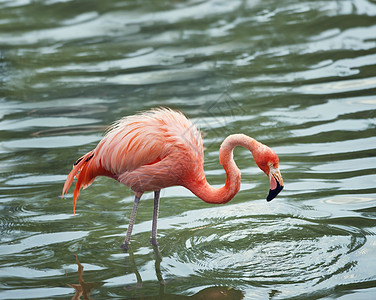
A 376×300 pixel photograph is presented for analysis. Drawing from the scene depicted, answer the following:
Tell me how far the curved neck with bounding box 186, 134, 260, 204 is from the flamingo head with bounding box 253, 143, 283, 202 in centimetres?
8

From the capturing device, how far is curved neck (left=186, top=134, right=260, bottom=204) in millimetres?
4898

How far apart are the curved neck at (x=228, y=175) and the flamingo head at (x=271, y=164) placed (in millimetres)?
82

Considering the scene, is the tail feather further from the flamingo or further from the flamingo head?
the flamingo head

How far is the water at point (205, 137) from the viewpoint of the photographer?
15.5ft

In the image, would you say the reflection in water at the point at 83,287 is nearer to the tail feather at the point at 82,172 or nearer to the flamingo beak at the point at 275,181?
the tail feather at the point at 82,172

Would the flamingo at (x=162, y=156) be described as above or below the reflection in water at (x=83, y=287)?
above

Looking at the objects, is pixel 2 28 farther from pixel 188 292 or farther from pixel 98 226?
pixel 188 292

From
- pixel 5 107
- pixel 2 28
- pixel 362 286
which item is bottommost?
pixel 362 286

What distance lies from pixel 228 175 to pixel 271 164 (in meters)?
0.37

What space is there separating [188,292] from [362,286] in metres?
1.16

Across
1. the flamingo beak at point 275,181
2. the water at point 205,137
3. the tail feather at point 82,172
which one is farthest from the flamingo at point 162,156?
the water at point 205,137

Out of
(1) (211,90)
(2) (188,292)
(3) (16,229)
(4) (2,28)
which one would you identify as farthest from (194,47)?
(2) (188,292)

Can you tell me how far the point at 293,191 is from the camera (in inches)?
241

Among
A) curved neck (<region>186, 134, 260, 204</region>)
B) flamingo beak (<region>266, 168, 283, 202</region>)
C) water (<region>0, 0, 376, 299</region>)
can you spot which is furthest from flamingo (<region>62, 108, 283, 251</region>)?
water (<region>0, 0, 376, 299</region>)
